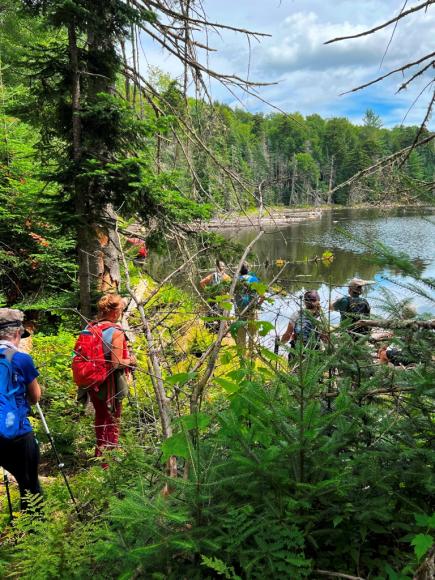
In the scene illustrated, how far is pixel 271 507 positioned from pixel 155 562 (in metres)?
0.43

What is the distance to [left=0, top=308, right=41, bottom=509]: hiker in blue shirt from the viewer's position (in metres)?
3.04

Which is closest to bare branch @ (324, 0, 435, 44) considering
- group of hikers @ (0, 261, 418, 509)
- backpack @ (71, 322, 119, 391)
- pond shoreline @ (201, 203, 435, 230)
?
pond shoreline @ (201, 203, 435, 230)

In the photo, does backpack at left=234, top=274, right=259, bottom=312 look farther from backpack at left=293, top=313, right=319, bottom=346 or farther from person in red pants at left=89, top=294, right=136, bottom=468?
person in red pants at left=89, top=294, right=136, bottom=468

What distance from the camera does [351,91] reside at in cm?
176

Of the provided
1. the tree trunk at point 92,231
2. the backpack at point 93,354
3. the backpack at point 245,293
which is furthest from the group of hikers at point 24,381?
the tree trunk at point 92,231

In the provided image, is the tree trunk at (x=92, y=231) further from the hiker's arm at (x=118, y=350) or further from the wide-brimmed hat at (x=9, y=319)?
the wide-brimmed hat at (x=9, y=319)

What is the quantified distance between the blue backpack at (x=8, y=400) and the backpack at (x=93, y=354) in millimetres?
579

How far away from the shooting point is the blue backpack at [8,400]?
118 inches

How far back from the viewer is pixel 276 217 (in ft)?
16.5

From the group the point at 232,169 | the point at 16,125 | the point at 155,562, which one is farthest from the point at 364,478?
the point at 16,125

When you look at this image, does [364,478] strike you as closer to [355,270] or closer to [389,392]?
[389,392]

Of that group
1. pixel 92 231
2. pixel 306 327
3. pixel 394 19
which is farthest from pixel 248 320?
pixel 92 231

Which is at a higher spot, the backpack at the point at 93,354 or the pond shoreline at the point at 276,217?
the pond shoreline at the point at 276,217

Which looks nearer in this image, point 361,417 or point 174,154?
point 361,417
